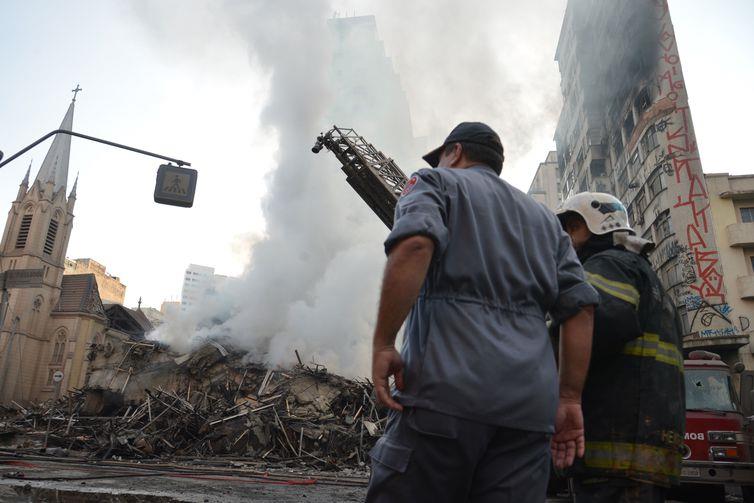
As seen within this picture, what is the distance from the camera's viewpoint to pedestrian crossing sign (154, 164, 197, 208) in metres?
8.45

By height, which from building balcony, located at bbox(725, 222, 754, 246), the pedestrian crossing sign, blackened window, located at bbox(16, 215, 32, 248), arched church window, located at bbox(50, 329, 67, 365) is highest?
blackened window, located at bbox(16, 215, 32, 248)

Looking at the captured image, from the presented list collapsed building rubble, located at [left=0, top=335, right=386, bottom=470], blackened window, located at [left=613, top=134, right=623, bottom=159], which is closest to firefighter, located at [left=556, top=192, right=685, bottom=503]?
collapsed building rubble, located at [left=0, top=335, right=386, bottom=470]

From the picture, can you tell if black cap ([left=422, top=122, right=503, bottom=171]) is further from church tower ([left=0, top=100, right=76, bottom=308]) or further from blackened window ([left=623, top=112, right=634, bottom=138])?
church tower ([left=0, top=100, right=76, bottom=308])

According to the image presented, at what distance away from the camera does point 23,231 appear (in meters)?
47.5

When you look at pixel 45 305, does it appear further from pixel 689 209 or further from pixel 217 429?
pixel 689 209

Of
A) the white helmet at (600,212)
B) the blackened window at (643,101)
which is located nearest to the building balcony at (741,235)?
the blackened window at (643,101)

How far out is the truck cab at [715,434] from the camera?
5480mm

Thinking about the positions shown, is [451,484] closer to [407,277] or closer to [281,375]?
[407,277]

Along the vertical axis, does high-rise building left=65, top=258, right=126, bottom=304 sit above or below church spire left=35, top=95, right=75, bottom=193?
below

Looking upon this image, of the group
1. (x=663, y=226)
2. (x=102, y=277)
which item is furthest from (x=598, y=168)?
(x=102, y=277)

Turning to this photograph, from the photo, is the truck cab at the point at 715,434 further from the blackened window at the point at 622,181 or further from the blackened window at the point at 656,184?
the blackened window at the point at 622,181

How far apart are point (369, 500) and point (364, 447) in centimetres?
1023

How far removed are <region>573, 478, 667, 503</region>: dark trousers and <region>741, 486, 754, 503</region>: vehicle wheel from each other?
17.2 feet

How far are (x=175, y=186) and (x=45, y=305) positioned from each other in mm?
46466
